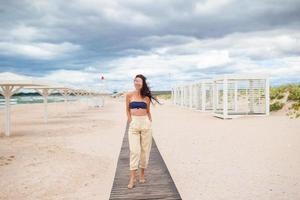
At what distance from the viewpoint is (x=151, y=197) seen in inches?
183

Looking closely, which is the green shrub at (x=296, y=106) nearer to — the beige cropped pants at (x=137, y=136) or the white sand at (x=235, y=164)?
the white sand at (x=235, y=164)

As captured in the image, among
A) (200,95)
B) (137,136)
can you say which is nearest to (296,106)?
(200,95)

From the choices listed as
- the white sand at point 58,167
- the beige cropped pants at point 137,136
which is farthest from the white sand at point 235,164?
→ the white sand at point 58,167

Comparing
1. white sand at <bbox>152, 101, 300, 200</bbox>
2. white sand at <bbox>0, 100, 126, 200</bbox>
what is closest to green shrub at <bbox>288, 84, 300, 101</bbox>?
white sand at <bbox>152, 101, 300, 200</bbox>

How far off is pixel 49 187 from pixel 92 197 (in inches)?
42.8

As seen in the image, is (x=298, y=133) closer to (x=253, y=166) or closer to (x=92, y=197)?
(x=253, y=166)

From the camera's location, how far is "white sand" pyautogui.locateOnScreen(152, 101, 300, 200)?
18.0ft

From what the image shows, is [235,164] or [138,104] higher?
[138,104]

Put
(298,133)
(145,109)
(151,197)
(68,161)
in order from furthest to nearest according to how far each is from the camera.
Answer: (298,133)
(68,161)
(145,109)
(151,197)

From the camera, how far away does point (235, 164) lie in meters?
7.57

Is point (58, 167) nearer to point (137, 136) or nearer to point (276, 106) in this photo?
point (137, 136)

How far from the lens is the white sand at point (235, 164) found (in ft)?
18.0

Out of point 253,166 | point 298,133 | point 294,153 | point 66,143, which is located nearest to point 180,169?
point 253,166

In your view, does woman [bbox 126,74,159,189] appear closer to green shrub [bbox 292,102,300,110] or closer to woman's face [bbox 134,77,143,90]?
woman's face [bbox 134,77,143,90]
